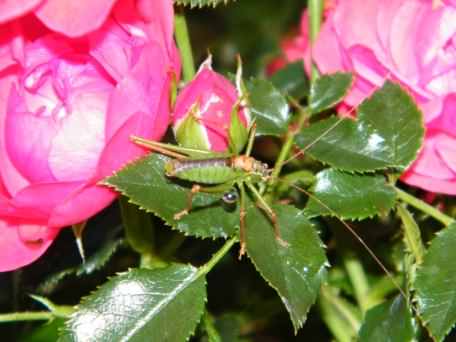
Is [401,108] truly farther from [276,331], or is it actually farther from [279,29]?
[279,29]

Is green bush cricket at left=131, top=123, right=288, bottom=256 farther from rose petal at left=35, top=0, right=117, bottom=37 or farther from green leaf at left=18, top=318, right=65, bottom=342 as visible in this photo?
green leaf at left=18, top=318, right=65, bottom=342

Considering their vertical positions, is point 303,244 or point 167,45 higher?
point 167,45

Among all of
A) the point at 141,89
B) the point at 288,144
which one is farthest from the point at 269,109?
the point at 141,89

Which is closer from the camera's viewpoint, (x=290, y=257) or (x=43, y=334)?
(x=290, y=257)

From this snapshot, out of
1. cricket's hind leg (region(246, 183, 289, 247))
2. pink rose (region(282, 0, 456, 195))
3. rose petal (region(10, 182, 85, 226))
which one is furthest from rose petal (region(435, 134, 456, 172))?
rose petal (region(10, 182, 85, 226))

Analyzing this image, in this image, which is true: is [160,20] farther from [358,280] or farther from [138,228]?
[358,280]

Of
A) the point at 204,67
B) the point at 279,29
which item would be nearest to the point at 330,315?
the point at 204,67
